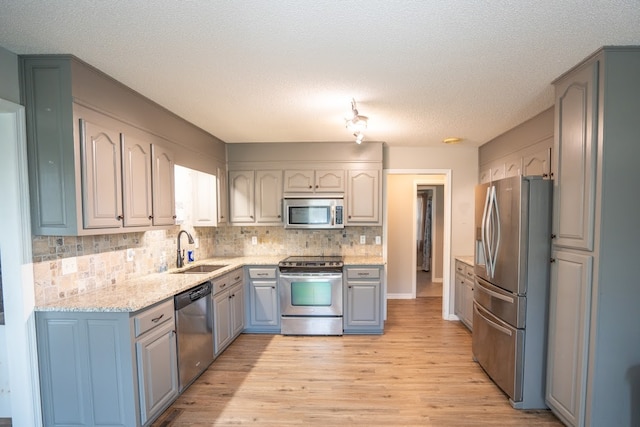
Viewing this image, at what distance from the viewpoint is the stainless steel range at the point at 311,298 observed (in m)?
3.55

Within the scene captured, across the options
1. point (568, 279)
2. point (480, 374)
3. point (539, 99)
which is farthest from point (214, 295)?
point (539, 99)

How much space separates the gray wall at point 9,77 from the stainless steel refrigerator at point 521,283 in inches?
133

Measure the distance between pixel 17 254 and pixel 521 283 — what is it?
341 cm

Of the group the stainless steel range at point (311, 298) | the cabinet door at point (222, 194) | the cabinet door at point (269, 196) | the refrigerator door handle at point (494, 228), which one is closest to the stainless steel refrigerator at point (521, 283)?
the refrigerator door handle at point (494, 228)

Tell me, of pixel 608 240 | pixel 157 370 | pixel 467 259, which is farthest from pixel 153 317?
pixel 467 259

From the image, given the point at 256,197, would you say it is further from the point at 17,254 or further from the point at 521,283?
the point at 521,283

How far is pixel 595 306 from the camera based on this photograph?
1.74m

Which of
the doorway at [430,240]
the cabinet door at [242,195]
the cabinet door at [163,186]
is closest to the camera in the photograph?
the cabinet door at [163,186]

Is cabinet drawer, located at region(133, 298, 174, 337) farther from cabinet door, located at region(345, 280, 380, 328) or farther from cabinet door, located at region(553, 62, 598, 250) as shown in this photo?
cabinet door, located at region(553, 62, 598, 250)

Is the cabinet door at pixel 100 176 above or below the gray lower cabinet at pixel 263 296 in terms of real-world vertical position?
above

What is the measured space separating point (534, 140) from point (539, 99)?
20.7 inches

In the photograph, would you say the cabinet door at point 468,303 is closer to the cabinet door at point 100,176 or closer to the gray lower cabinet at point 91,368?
the gray lower cabinet at point 91,368

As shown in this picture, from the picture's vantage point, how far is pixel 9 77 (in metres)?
1.71

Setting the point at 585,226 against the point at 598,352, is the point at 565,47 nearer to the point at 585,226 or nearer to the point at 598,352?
the point at 585,226
